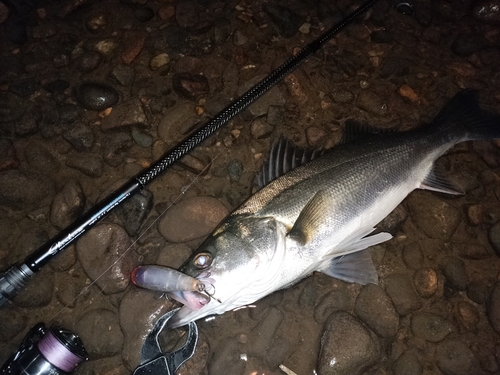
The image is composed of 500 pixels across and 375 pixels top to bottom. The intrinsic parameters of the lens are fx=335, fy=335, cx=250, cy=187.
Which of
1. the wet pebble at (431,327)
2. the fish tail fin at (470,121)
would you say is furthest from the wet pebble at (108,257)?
the fish tail fin at (470,121)

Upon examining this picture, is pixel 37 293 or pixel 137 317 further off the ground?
pixel 37 293

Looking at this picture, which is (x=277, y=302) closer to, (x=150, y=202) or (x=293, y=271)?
(x=293, y=271)

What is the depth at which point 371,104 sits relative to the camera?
3701 millimetres

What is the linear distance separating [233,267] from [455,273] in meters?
2.13

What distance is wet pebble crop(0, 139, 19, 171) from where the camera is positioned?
A: 334cm

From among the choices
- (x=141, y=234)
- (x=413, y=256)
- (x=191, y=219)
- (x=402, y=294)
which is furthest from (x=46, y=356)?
(x=413, y=256)

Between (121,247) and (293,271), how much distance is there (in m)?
1.58

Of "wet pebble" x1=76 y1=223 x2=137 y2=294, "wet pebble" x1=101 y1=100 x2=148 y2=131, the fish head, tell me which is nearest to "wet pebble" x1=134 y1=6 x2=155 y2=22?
"wet pebble" x1=101 y1=100 x2=148 y2=131

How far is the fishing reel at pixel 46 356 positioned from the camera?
8.07ft

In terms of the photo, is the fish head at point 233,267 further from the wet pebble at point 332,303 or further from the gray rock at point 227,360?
the wet pebble at point 332,303

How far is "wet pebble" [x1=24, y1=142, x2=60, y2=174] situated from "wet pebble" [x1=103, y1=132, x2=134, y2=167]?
0.52m

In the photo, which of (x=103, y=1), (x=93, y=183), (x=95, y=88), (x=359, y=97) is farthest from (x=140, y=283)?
(x=103, y=1)

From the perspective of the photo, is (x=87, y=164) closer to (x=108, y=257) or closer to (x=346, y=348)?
(x=108, y=257)

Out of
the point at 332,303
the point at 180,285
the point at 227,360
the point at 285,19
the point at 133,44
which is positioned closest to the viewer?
the point at 180,285
